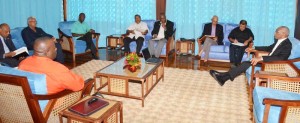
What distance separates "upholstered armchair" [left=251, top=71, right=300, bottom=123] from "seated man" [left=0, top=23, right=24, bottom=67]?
4627mm

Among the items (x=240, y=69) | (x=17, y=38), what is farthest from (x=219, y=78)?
(x=17, y=38)

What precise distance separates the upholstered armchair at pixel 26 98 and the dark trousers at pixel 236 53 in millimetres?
4829

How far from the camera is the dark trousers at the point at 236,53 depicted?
6.98 m

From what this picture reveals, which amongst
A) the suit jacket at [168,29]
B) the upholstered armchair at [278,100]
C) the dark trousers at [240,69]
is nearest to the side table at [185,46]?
the suit jacket at [168,29]

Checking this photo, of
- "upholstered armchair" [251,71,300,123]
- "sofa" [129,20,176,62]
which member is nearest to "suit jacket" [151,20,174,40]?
"sofa" [129,20,176,62]

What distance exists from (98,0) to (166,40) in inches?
121

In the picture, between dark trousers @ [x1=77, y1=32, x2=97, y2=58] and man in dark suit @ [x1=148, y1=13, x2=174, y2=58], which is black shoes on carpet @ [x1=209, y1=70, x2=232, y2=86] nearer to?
man in dark suit @ [x1=148, y1=13, x2=174, y2=58]

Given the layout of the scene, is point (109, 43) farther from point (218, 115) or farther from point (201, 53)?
point (218, 115)

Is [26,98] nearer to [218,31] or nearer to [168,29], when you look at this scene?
[168,29]

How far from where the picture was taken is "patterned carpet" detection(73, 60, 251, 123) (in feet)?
14.0

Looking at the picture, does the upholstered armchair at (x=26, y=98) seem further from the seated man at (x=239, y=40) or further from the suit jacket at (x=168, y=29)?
the suit jacket at (x=168, y=29)

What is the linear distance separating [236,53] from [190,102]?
107 inches

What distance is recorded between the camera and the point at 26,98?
291 centimetres

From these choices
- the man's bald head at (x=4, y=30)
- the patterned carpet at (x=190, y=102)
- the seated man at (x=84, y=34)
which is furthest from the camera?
the seated man at (x=84, y=34)
